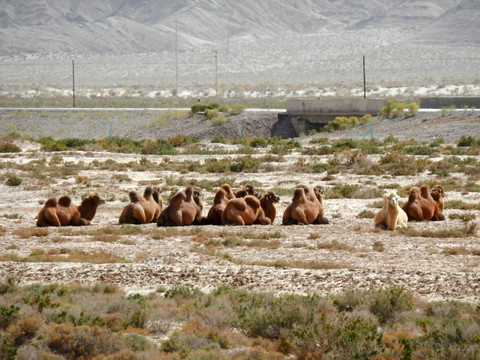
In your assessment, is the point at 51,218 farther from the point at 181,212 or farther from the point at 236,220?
the point at 236,220

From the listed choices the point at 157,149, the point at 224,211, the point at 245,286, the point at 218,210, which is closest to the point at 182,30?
the point at 157,149

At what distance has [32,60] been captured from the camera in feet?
555

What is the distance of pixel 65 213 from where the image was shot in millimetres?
22438

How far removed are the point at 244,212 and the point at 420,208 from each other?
397 cm

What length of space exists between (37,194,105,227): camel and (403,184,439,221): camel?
23.5ft

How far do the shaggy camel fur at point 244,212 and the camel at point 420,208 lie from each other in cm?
318

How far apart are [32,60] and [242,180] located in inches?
5568

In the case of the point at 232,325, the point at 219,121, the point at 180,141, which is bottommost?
the point at 232,325

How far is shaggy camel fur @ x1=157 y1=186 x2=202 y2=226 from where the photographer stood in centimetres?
2200

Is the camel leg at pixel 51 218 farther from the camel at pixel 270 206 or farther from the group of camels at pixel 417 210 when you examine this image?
the group of camels at pixel 417 210

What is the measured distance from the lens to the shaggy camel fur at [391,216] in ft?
67.5

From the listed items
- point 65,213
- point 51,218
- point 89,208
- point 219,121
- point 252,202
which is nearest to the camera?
point 51,218

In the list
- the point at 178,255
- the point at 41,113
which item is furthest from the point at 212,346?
the point at 41,113

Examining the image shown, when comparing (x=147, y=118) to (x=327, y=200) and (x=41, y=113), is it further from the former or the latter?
(x=327, y=200)
